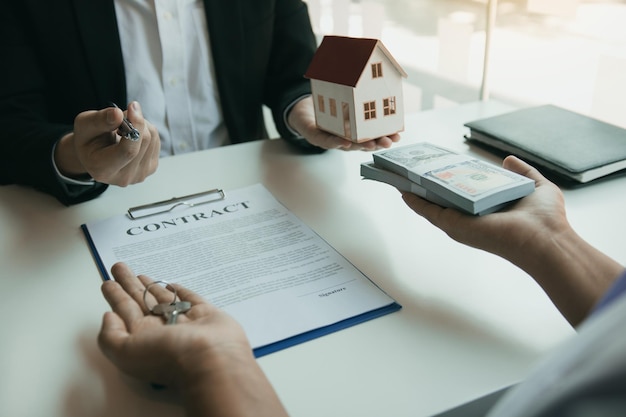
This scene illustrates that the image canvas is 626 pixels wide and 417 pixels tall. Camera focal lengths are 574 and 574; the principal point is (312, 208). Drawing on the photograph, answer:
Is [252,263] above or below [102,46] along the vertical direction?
below

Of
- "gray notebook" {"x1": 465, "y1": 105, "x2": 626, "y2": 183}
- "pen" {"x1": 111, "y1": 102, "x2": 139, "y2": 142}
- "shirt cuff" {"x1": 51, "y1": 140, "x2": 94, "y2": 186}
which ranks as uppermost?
"pen" {"x1": 111, "y1": 102, "x2": 139, "y2": 142}

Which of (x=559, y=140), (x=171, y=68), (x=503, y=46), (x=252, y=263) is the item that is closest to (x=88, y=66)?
(x=171, y=68)

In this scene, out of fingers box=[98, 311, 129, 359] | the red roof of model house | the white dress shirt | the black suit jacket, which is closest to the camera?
fingers box=[98, 311, 129, 359]

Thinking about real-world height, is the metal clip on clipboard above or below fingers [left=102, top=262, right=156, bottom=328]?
below

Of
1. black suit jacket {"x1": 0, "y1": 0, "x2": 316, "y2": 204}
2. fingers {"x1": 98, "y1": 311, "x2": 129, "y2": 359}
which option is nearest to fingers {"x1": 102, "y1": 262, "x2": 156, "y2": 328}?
fingers {"x1": 98, "y1": 311, "x2": 129, "y2": 359}

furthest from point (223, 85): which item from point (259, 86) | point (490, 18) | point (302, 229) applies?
point (490, 18)

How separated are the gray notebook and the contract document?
1.39ft

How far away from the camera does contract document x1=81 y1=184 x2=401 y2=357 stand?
0.61 m

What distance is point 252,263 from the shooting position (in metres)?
0.71

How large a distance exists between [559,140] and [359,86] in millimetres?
392

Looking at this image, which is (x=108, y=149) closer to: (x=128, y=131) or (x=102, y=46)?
(x=128, y=131)

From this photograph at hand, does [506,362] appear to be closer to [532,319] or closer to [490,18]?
[532,319]

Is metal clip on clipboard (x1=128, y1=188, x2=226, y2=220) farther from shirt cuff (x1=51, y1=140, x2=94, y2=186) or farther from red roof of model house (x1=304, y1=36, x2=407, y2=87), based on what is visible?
red roof of model house (x1=304, y1=36, x2=407, y2=87)

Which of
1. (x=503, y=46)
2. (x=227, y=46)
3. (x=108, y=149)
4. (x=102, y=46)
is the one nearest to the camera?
(x=108, y=149)
